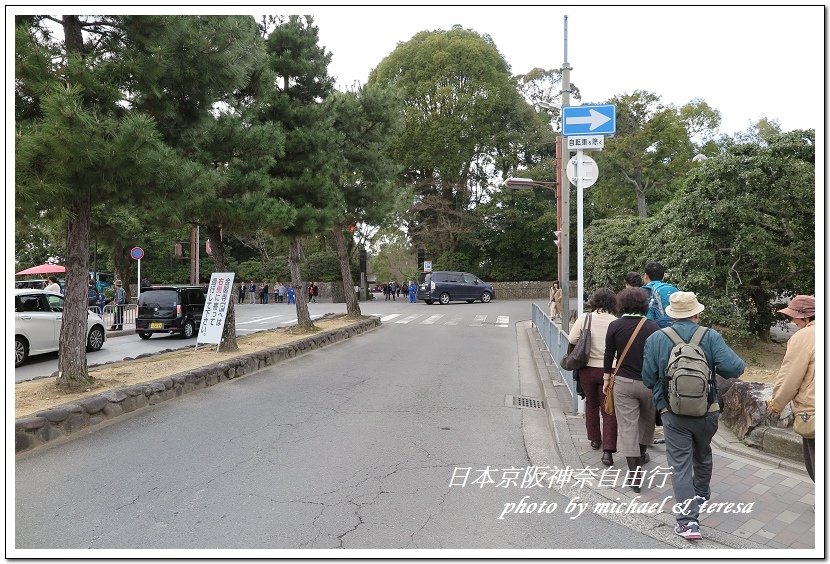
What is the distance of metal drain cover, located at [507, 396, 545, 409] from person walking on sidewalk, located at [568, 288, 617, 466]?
2.26 m

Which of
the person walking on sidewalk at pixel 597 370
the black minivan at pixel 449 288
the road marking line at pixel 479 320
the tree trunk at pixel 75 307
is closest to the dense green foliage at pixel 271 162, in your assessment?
the tree trunk at pixel 75 307

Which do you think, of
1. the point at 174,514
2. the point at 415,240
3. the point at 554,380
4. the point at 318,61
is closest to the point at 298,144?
the point at 318,61

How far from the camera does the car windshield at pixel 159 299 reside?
1556 centimetres

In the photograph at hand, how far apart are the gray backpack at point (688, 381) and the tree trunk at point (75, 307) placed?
719 cm

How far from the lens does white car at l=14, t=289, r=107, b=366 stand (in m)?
10.9

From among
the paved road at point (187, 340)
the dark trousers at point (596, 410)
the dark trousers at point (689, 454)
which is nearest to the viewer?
the dark trousers at point (689, 454)

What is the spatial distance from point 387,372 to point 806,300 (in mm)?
7501

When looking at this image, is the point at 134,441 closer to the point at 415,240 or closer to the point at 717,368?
the point at 717,368

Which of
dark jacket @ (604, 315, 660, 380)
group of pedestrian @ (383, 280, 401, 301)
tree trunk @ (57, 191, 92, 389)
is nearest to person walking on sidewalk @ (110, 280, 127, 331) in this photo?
tree trunk @ (57, 191, 92, 389)

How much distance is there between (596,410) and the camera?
5387 millimetres

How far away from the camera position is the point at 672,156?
28.3 metres

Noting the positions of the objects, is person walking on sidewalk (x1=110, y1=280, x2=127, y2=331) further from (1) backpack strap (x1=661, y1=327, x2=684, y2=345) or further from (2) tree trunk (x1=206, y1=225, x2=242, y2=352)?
(1) backpack strap (x1=661, y1=327, x2=684, y2=345)

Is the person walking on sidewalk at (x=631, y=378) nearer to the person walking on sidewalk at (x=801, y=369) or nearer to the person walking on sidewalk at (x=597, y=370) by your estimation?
the person walking on sidewalk at (x=597, y=370)

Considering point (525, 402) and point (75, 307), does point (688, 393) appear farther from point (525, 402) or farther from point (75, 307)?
point (75, 307)
